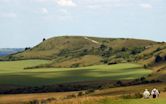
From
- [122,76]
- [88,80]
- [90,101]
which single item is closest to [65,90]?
[88,80]

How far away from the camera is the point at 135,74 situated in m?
165

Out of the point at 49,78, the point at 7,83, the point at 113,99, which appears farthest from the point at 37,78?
the point at 113,99

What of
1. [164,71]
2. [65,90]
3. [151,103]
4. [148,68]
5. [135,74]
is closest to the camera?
[151,103]

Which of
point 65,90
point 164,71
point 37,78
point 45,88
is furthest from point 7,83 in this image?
point 164,71

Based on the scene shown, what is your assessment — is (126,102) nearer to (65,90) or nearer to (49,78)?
(65,90)

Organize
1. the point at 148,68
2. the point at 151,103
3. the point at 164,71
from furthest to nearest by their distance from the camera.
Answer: the point at 148,68
the point at 164,71
the point at 151,103

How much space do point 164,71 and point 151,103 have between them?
10955 centimetres

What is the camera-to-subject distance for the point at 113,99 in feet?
170

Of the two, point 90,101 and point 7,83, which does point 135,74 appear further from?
point 90,101

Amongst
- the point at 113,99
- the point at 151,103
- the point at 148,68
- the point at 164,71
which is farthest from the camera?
the point at 148,68

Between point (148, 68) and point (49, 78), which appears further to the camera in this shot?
point (148, 68)

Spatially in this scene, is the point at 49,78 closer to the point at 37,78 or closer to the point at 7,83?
the point at 37,78

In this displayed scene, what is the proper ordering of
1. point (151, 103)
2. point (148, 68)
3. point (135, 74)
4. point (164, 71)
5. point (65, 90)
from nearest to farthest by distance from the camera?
point (151, 103) → point (65, 90) → point (164, 71) → point (135, 74) → point (148, 68)

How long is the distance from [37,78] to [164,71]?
4703 cm
